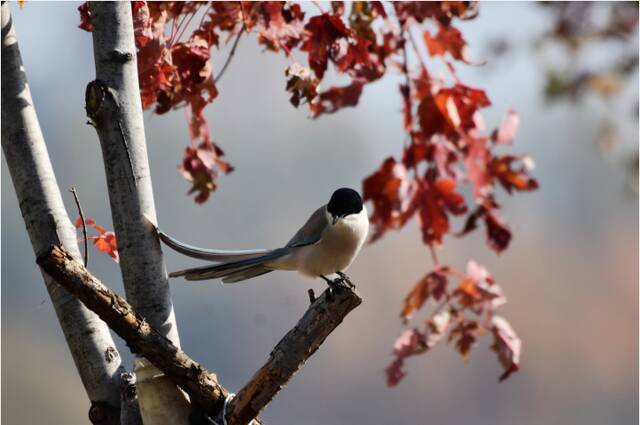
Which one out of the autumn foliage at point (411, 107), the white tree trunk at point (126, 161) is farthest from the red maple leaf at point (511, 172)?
the white tree trunk at point (126, 161)

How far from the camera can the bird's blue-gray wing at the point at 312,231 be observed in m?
2.72

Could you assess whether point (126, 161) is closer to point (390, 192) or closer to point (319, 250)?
point (319, 250)

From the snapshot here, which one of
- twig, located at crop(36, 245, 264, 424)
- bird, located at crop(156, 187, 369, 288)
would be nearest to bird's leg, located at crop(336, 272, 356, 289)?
bird, located at crop(156, 187, 369, 288)

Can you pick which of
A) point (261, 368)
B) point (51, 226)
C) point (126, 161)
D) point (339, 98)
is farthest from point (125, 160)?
point (339, 98)

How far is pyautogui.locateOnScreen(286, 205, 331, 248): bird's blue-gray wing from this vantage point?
8.92ft

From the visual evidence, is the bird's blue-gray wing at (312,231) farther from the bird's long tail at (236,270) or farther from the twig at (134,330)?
the twig at (134,330)

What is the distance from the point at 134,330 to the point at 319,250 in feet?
2.84

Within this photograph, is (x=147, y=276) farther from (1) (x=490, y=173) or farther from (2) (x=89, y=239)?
(1) (x=490, y=173)

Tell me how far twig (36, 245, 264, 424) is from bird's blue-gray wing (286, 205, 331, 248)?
0.75m

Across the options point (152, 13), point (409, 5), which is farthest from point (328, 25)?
point (152, 13)

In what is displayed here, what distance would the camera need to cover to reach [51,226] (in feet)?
6.97

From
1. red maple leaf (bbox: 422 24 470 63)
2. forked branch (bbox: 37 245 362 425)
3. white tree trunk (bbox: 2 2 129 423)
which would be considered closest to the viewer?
forked branch (bbox: 37 245 362 425)

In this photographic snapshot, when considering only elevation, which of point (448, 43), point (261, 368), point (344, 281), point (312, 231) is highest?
point (448, 43)

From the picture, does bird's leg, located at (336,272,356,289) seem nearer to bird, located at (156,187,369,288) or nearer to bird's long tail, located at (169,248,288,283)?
bird, located at (156,187,369,288)
